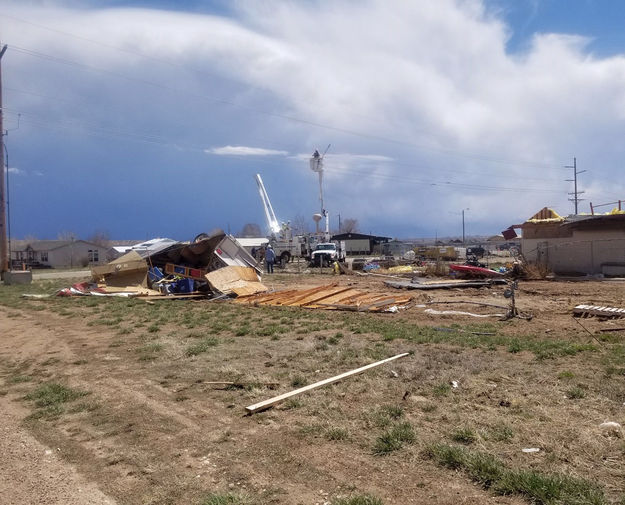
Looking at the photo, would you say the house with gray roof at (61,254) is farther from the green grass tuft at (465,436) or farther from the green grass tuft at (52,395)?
the green grass tuft at (465,436)

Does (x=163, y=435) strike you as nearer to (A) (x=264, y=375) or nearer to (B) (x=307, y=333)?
(A) (x=264, y=375)

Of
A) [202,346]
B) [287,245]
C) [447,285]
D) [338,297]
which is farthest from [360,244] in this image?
[202,346]

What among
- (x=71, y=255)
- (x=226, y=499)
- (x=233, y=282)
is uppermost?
(x=71, y=255)

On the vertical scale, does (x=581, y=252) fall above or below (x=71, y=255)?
below

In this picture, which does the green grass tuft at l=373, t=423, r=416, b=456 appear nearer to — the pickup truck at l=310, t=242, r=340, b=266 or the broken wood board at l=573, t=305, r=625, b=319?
the broken wood board at l=573, t=305, r=625, b=319

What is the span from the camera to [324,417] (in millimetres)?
5195

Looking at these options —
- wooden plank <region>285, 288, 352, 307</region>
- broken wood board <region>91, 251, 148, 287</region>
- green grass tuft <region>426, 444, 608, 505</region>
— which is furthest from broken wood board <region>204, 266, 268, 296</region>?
green grass tuft <region>426, 444, 608, 505</region>

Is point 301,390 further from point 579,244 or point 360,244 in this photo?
point 360,244

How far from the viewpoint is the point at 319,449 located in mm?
4488

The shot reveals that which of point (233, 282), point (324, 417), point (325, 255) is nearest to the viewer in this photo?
point (324, 417)

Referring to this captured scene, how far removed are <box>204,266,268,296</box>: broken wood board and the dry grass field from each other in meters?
7.77

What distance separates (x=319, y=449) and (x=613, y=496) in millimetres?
2228

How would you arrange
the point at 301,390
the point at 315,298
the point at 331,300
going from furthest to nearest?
the point at 315,298
the point at 331,300
the point at 301,390

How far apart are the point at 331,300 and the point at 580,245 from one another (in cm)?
1676
